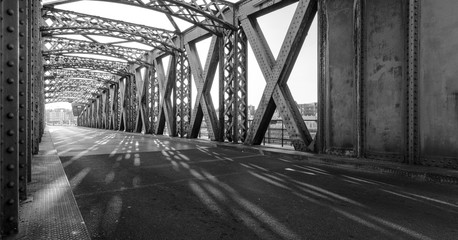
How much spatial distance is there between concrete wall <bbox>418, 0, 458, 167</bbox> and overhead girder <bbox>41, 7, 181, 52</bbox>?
12.7m

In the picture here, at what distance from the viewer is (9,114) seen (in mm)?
2242

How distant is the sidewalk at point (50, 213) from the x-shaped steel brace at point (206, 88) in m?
8.65

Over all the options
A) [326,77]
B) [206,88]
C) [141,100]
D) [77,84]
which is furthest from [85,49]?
[77,84]

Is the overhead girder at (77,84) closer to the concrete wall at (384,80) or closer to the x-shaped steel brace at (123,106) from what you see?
the x-shaped steel brace at (123,106)

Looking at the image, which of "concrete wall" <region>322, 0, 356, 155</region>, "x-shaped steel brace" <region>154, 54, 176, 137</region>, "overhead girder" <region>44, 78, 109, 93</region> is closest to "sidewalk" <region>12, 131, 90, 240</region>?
"concrete wall" <region>322, 0, 356, 155</region>

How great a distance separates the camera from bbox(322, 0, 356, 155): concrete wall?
7.34m

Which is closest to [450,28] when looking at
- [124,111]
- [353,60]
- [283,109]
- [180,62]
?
[353,60]

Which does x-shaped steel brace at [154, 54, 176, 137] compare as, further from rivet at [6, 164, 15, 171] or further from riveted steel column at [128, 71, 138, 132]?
rivet at [6, 164, 15, 171]

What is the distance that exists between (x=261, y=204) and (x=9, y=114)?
3.01 meters

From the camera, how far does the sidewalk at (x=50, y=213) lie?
96.0 inches

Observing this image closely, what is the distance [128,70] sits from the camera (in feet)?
80.8

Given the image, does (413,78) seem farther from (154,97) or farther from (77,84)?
(77,84)

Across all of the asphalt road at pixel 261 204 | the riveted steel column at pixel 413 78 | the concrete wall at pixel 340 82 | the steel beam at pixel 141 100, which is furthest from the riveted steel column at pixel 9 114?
the steel beam at pixel 141 100

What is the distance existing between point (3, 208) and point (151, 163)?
186 inches
